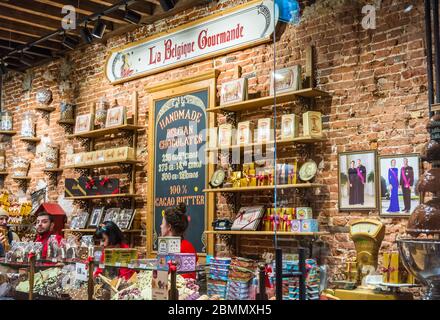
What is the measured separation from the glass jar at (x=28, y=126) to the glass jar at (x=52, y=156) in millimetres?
585

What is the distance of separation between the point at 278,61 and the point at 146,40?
4124 millimetres

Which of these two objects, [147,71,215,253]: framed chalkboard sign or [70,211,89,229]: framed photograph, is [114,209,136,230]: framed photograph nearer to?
[147,71,215,253]: framed chalkboard sign

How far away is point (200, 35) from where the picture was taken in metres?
5.78

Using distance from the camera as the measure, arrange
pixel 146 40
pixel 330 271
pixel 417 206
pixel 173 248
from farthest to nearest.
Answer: pixel 146 40, pixel 173 248, pixel 330 271, pixel 417 206

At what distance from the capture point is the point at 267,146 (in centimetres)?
311

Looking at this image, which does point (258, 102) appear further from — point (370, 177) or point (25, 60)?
point (25, 60)

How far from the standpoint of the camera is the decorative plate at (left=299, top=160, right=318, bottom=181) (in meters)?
2.13

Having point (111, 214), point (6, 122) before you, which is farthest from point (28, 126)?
point (111, 214)

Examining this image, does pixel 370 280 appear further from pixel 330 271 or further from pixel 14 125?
pixel 14 125

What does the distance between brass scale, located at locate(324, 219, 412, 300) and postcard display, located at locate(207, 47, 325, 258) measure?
7.1 inches

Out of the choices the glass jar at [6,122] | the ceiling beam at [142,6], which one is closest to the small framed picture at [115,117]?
the ceiling beam at [142,6]

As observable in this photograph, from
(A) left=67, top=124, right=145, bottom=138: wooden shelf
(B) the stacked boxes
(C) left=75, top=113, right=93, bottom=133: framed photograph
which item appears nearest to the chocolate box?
(B) the stacked boxes

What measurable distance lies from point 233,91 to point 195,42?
96cm

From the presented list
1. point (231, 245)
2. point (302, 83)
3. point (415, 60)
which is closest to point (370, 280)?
point (415, 60)
